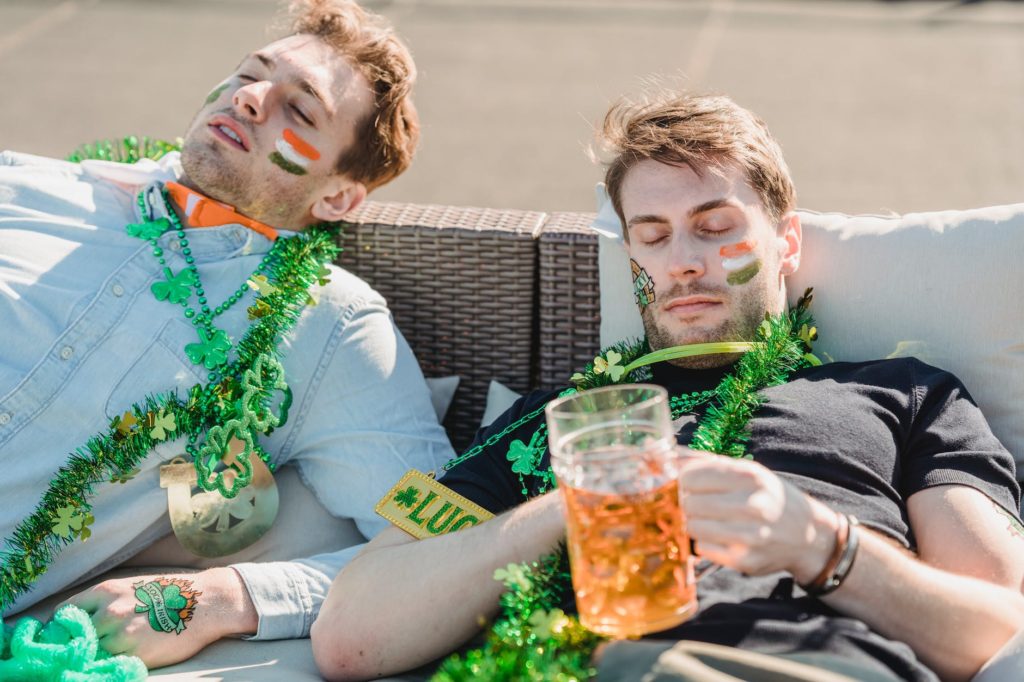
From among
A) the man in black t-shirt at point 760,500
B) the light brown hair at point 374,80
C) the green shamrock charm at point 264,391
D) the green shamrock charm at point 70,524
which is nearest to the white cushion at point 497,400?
the man in black t-shirt at point 760,500

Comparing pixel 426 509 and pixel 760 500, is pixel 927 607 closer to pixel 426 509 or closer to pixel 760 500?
pixel 760 500

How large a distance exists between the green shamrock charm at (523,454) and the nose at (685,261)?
49 cm

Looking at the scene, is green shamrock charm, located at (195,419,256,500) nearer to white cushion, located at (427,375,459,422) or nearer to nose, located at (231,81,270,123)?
white cushion, located at (427,375,459,422)

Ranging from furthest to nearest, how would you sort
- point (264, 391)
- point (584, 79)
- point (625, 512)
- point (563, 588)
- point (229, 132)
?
point (584, 79), point (229, 132), point (264, 391), point (563, 588), point (625, 512)

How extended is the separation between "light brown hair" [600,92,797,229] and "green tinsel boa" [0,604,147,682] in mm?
1560

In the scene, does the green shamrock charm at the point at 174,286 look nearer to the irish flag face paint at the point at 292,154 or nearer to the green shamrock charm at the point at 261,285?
the green shamrock charm at the point at 261,285

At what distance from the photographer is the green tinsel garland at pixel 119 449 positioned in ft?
8.27

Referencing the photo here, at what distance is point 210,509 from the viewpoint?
264 centimetres

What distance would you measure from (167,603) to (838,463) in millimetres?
1484

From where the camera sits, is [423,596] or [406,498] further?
[406,498]

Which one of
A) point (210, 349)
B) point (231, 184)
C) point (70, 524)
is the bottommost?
point (70, 524)

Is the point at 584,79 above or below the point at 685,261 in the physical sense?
above

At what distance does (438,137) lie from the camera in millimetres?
7641

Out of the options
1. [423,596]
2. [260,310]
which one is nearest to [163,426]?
[260,310]
